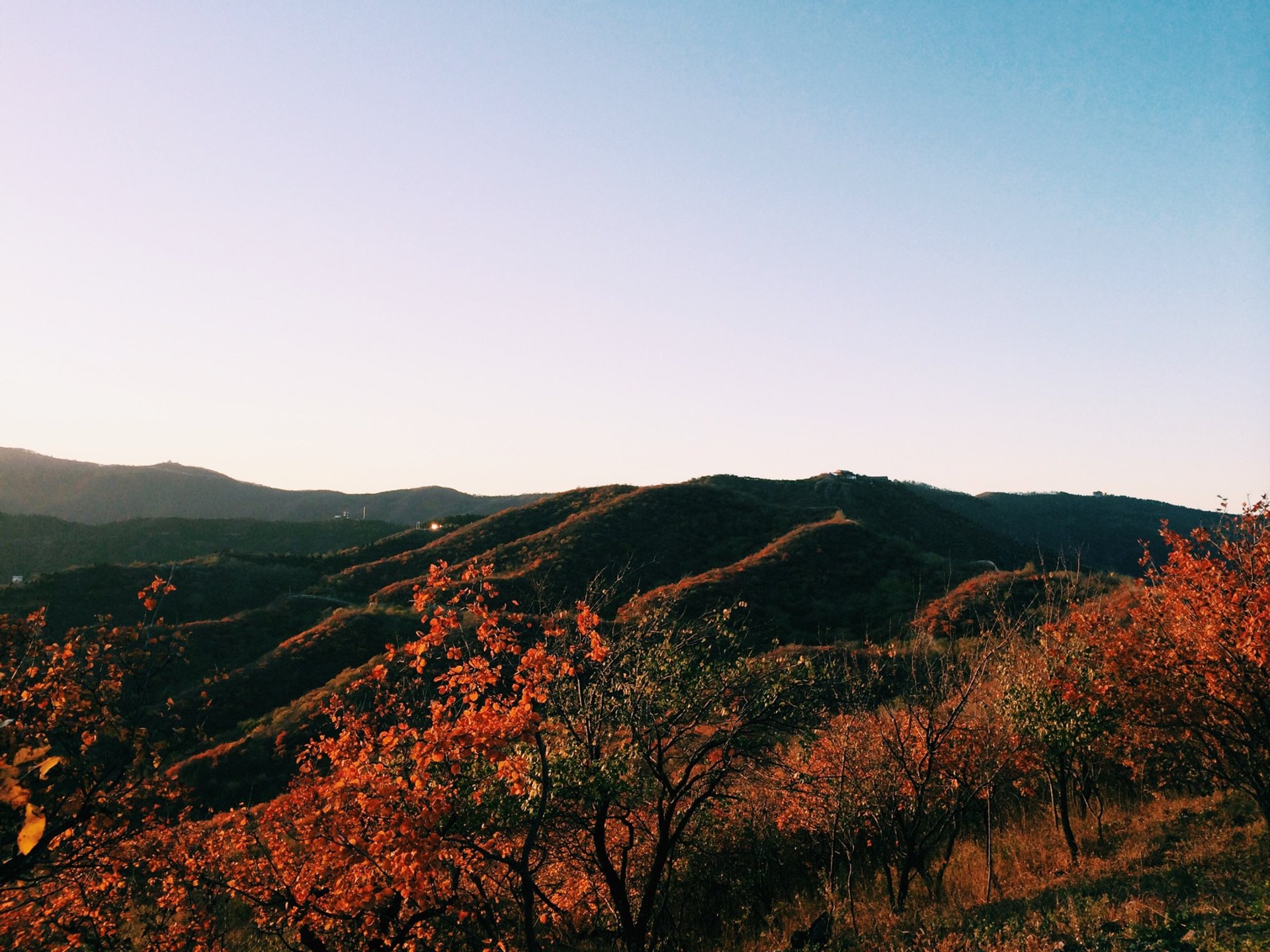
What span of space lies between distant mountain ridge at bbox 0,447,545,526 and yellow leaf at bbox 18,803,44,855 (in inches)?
5356

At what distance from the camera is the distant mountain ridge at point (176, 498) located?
138500mm

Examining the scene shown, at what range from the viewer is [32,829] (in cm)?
245

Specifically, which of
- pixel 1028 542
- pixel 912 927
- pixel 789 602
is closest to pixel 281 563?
pixel 789 602

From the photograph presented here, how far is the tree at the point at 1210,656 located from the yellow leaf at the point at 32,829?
1464 cm

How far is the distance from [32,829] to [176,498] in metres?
176

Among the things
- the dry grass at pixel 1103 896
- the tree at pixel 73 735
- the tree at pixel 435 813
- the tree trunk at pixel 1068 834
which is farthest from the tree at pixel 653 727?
the tree trunk at pixel 1068 834

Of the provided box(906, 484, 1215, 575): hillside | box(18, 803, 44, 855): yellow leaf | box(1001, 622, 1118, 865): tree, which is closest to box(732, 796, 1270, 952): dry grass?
box(1001, 622, 1118, 865): tree

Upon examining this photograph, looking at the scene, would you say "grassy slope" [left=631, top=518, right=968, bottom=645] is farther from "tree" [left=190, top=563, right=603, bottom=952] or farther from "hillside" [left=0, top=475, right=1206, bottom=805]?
"tree" [left=190, top=563, right=603, bottom=952]

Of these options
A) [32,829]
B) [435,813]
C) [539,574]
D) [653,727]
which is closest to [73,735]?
[435,813]

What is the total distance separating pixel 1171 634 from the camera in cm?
1425

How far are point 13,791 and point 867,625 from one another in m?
41.1

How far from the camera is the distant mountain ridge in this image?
13850 cm

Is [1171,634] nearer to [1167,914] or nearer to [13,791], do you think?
[1167,914]

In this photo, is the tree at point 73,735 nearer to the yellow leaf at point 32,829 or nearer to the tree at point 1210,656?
the yellow leaf at point 32,829
